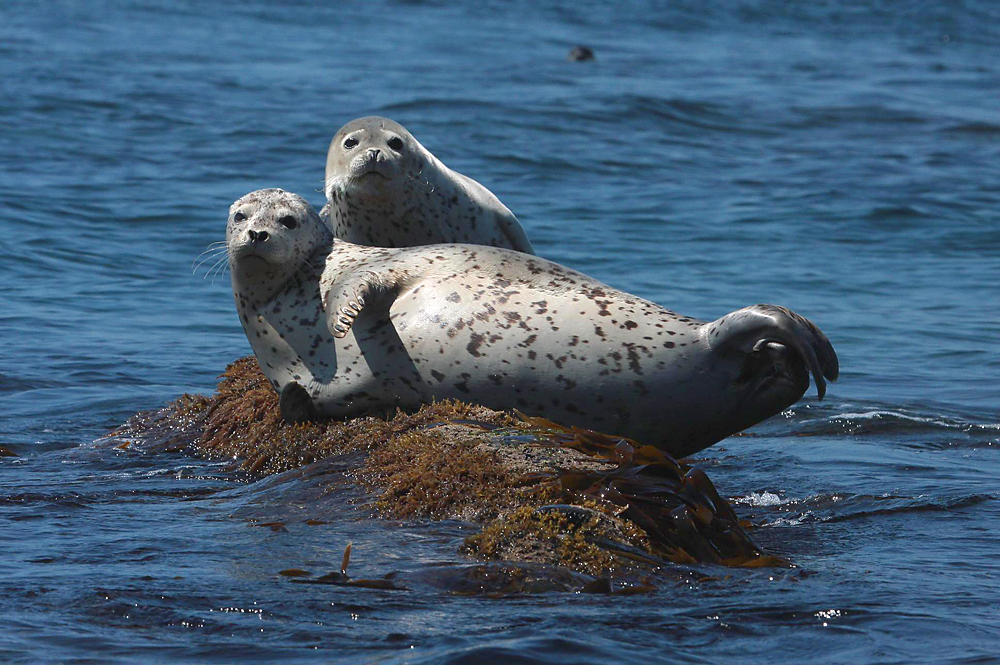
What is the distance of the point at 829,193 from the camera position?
1612 cm

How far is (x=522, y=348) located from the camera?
5.55 metres

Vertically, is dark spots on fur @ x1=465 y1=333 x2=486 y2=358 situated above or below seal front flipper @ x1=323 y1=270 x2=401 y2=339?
below

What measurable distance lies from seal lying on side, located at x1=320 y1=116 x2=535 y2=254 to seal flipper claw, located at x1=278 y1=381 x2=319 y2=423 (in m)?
1.18

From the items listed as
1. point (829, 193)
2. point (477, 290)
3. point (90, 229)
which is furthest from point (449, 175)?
Result: point (829, 193)

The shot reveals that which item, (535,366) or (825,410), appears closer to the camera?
(535,366)

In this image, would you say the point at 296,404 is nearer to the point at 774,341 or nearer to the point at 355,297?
the point at 355,297

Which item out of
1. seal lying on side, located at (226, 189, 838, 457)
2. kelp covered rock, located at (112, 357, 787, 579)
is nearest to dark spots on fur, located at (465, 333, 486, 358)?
seal lying on side, located at (226, 189, 838, 457)

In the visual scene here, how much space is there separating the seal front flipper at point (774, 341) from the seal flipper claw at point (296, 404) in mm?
1619

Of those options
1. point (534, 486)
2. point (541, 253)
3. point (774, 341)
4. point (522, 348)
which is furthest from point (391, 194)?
point (541, 253)

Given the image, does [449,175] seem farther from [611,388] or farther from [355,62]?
[355,62]

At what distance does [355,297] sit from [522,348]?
2.18 ft

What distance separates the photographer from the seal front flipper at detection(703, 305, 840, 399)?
5238 mm

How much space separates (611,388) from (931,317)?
6.27 m

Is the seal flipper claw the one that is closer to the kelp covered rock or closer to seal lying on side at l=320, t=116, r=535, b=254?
the kelp covered rock
